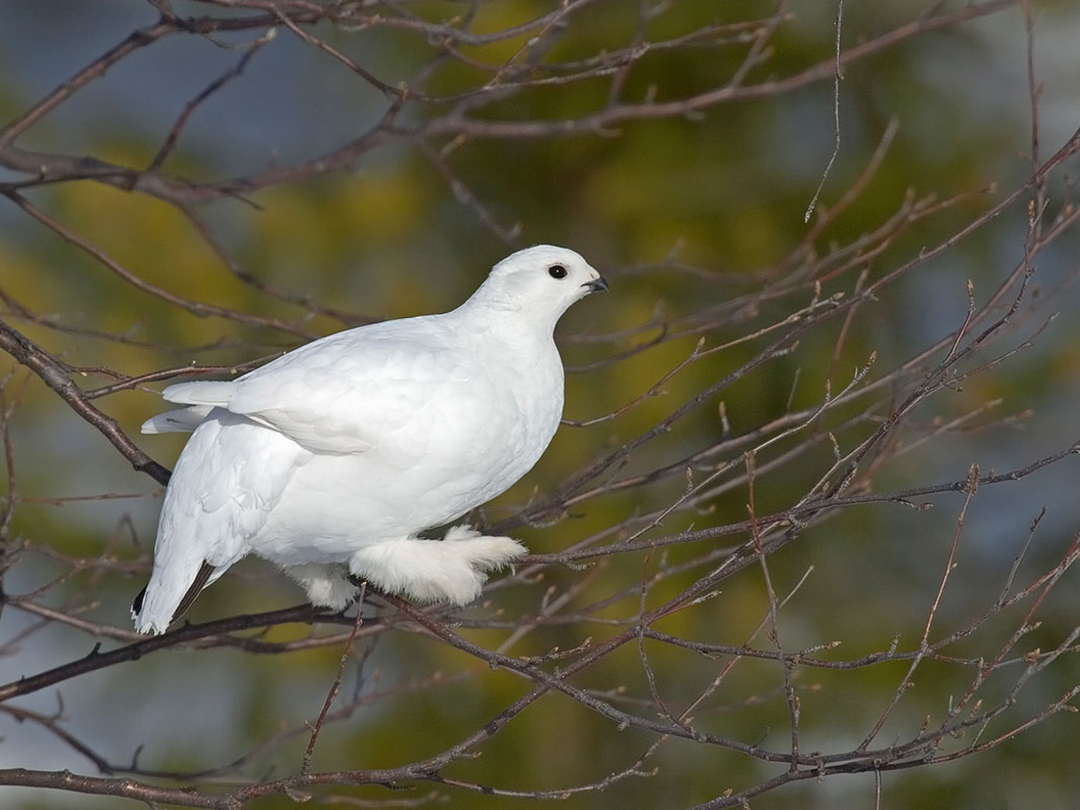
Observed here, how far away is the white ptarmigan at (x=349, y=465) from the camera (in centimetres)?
234

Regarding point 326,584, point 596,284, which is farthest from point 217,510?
point 596,284

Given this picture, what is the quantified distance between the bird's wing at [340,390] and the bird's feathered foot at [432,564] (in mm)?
256

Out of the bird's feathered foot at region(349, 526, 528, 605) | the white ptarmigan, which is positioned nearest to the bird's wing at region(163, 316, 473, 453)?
the white ptarmigan

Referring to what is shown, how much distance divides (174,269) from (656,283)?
8.36 feet

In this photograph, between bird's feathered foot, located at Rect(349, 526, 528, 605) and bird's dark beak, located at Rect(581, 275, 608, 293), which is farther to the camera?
bird's dark beak, located at Rect(581, 275, 608, 293)

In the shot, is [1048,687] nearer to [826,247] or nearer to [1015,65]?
[826,247]

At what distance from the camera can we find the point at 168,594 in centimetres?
235

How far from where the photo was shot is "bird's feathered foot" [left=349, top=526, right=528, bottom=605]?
2490 mm

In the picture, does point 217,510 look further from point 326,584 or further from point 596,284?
point 596,284

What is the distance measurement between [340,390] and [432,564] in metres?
0.41

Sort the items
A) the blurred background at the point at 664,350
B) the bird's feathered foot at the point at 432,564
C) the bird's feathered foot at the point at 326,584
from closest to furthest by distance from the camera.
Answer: the bird's feathered foot at the point at 432,564 → the bird's feathered foot at the point at 326,584 → the blurred background at the point at 664,350

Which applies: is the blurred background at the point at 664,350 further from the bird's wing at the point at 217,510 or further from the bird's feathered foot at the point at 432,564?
the bird's wing at the point at 217,510

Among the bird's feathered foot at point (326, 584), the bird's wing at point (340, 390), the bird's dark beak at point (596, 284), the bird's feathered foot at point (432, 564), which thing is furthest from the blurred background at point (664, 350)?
the bird's wing at point (340, 390)

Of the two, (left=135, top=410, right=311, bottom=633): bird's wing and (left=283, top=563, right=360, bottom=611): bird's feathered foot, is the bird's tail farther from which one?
(left=283, top=563, right=360, bottom=611): bird's feathered foot
